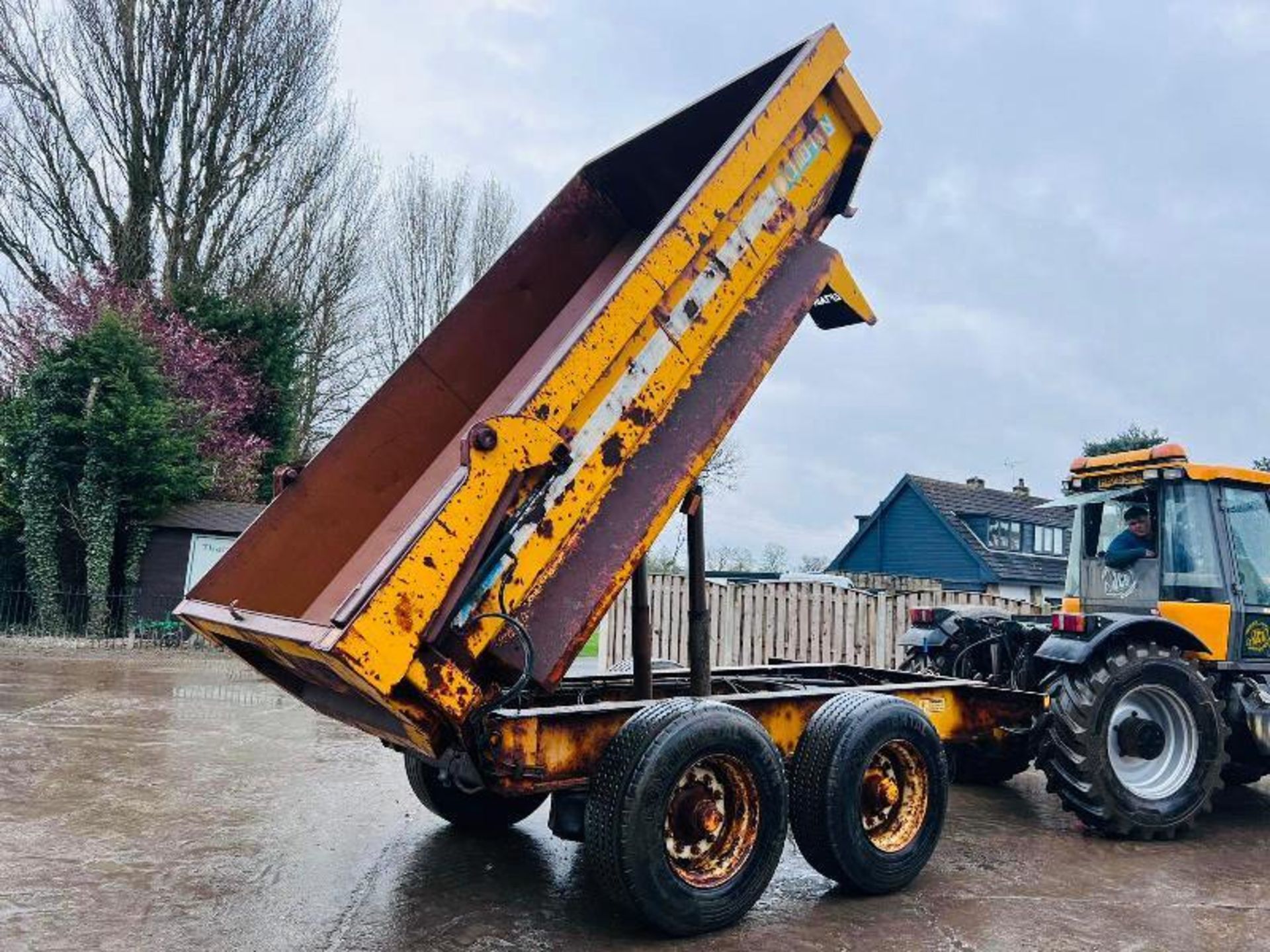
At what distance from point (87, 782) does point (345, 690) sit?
355 cm

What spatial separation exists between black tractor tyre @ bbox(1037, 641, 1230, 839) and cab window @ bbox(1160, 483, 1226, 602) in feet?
1.65

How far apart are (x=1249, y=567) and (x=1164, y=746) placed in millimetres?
1352

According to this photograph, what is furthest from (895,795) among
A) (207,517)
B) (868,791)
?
(207,517)

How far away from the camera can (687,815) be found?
3961 mm

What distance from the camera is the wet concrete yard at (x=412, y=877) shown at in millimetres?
3980

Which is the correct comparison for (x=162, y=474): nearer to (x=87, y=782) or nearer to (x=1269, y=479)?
(x=87, y=782)

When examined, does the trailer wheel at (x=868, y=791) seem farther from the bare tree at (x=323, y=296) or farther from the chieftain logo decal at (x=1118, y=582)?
the bare tree at (x=323, y=296)

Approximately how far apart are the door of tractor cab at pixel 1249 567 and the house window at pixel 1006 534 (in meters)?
26.6

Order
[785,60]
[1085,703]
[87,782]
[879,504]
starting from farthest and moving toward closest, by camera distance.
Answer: [879,504] → [87,782] → [1085,703] → [785,60]

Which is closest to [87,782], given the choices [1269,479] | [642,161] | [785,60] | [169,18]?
[642,161]

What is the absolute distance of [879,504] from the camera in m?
34.9

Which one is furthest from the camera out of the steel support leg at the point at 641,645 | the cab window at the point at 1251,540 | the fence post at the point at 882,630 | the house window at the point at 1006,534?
the house window at the point at 1006,534

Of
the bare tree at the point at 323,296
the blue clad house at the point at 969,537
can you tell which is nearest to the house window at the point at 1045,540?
the blue clad house at the point at 969,537

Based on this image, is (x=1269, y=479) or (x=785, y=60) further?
(x=1269, y=479)
